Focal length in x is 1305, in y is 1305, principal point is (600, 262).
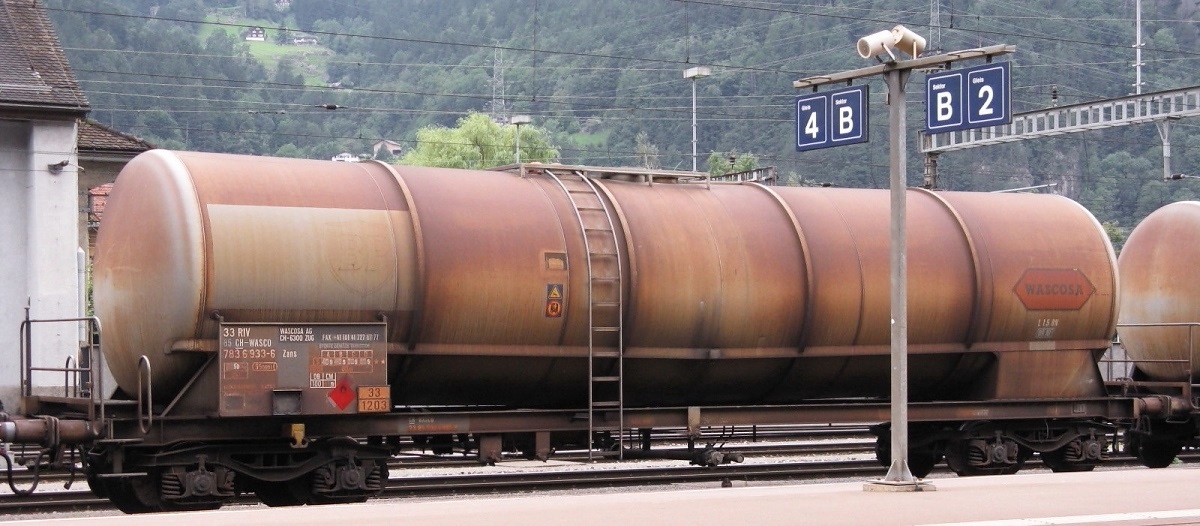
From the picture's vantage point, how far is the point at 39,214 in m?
24.3

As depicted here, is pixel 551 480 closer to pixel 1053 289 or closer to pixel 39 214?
pixel 1053 289

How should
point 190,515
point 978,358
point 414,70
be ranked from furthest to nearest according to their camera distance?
point 414,70
point 978,358
point 190,515

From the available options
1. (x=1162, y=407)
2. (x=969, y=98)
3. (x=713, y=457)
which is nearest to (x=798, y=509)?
(x=713, y=457)

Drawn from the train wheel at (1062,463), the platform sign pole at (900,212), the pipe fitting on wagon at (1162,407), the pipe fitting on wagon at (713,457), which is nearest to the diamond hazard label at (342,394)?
the pipe fitting on wagon at (713,457)

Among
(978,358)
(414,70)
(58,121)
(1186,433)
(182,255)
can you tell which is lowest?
(1186,433)

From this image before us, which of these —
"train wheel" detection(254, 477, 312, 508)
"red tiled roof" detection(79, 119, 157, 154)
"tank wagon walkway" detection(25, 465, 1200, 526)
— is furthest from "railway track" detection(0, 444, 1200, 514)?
"red tiled roof" detection(79, 119, 157, 154)

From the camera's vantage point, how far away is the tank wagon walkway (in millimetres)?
9211

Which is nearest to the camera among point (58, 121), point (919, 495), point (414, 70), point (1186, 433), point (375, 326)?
point (919, 495)

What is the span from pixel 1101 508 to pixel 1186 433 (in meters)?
8.88

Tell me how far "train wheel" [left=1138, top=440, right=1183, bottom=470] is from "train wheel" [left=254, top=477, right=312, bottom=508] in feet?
39.4

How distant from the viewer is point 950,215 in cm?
1597

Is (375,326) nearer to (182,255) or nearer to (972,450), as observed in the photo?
(182,255)

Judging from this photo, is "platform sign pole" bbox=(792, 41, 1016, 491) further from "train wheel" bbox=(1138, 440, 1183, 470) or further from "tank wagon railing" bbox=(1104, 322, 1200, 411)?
"train wheel" bbox=(1138, 440, 1183, 470)

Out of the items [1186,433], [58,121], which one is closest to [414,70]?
[58,121]
